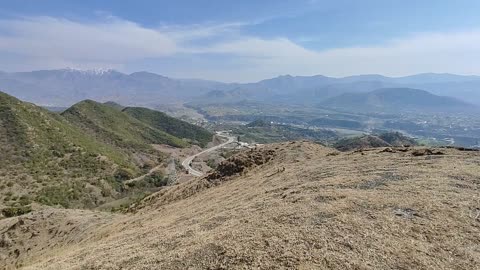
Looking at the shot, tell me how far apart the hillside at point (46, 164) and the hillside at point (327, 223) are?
31.8 meters

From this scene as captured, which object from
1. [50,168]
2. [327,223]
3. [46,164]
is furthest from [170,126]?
[327,223]

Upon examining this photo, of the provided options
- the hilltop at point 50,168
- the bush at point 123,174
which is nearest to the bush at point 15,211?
the hilltop at point 50,168

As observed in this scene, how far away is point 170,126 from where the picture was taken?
169875 millimetres

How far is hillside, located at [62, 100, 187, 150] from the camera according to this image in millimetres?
105312

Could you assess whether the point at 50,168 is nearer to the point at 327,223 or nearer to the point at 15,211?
the point at 15,211

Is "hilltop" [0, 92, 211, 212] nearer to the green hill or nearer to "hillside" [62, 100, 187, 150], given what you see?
"hillside" [62, 100, 187, 150]

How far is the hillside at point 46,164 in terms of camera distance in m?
52.8

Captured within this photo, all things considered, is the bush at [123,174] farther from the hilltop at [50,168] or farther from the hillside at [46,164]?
the hillside at [46,164]

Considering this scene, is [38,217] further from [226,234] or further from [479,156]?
[479,156]

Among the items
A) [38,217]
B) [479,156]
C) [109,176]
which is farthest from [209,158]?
[479,156]

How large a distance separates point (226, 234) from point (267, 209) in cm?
267

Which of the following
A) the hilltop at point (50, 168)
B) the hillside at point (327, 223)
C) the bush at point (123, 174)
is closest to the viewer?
the hillside at point (327, 223)

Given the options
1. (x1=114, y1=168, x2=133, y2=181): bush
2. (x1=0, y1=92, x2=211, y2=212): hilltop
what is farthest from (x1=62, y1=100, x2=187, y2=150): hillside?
(x1=114, y1=168, x2=133, y2=181): bush

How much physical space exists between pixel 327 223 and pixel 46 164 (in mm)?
58247
